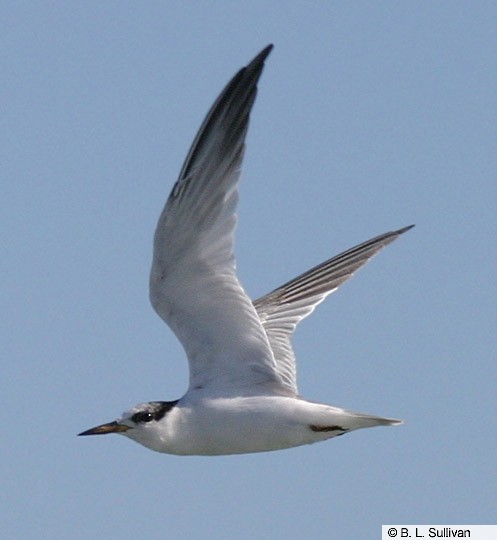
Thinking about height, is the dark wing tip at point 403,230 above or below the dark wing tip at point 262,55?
above

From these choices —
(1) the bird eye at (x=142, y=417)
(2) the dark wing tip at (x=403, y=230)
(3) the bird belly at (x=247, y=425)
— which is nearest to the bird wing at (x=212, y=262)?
(3) the bird belly at (x=247, y=425)

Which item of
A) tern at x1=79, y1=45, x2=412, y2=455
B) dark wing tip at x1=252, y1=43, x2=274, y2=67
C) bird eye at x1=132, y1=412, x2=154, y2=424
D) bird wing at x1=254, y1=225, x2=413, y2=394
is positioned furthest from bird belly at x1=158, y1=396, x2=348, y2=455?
dark wing tip at x1=252, y1=43, x2=274, y2=67

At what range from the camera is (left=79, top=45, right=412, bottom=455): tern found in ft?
45.4

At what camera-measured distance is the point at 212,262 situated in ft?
46.7

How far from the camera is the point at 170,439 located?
1464cm

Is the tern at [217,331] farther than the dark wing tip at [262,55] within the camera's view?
Yes

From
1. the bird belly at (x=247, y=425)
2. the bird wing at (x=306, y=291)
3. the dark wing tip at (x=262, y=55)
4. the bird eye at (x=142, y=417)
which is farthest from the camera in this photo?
the bird wing at (x=306, y=291)

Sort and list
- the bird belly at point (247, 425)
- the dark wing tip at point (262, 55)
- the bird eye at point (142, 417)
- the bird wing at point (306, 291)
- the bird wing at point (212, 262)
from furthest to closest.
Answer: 1. the bird wing at point (306, 291)
2. the bird eye at point (142, 417)
3. the bird belly at point (247, 425)
4. the bird wing at point (212, 262)
5. the dark wing tip at point (262, 55)

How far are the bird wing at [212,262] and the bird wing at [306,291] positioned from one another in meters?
2.69

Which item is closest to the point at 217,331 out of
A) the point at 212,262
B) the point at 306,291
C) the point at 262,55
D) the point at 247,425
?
the point at 212,262

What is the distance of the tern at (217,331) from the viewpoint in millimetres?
13844

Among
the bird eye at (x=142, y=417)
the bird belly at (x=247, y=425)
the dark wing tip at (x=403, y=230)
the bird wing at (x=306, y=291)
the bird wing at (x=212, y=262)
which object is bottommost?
the bird belly at (x=247, y=425)

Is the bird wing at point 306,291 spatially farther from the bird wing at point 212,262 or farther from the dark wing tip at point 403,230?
the bird wing at point 212,262

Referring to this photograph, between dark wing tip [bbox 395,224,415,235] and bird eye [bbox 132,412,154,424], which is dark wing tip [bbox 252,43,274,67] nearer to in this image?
bird eye [bbox 132,412,154,424]
